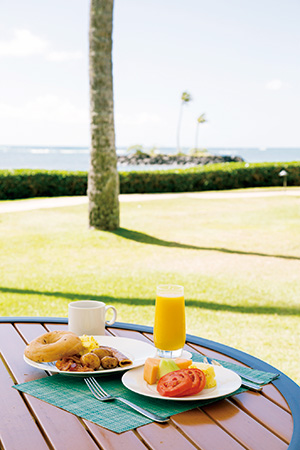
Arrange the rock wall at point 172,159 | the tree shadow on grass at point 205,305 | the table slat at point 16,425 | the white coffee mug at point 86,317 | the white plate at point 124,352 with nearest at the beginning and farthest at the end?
the table slat at point 16,425 → the white plate at point 124,352 → the white coffee mug at point 86,317 → the tree shadow on grass at point 205,305 → the rock wall at point 172,159

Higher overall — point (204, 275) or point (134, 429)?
point (134, 429)

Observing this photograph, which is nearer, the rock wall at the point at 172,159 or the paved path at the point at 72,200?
the paved path at the point at 72,200

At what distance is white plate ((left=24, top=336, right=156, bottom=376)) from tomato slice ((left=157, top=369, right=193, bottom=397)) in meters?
0.15

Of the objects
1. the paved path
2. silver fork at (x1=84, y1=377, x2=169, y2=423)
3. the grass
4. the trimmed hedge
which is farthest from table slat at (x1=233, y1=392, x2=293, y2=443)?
the trimmed hedge

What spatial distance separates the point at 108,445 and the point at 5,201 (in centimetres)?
1465

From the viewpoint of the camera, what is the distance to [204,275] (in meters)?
6.78

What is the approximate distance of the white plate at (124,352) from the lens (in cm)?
139

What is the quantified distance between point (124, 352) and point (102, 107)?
737cm

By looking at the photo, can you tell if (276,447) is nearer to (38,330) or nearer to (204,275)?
(38,330)

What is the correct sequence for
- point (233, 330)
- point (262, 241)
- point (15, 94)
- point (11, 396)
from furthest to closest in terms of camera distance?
1. point (15, 94)
2. point (262, 241)
3. point (233, 330)
4. point (11, 396)

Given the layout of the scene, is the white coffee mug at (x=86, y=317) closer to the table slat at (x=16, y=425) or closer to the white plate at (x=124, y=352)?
the white plate at (x=124, y=352)

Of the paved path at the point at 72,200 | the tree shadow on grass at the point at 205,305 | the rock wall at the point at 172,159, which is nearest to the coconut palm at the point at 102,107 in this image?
the tree shadow on grass at the point at 205,305

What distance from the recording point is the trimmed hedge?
15898 millimetres

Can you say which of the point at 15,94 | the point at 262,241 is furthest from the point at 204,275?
the point at 15,94
